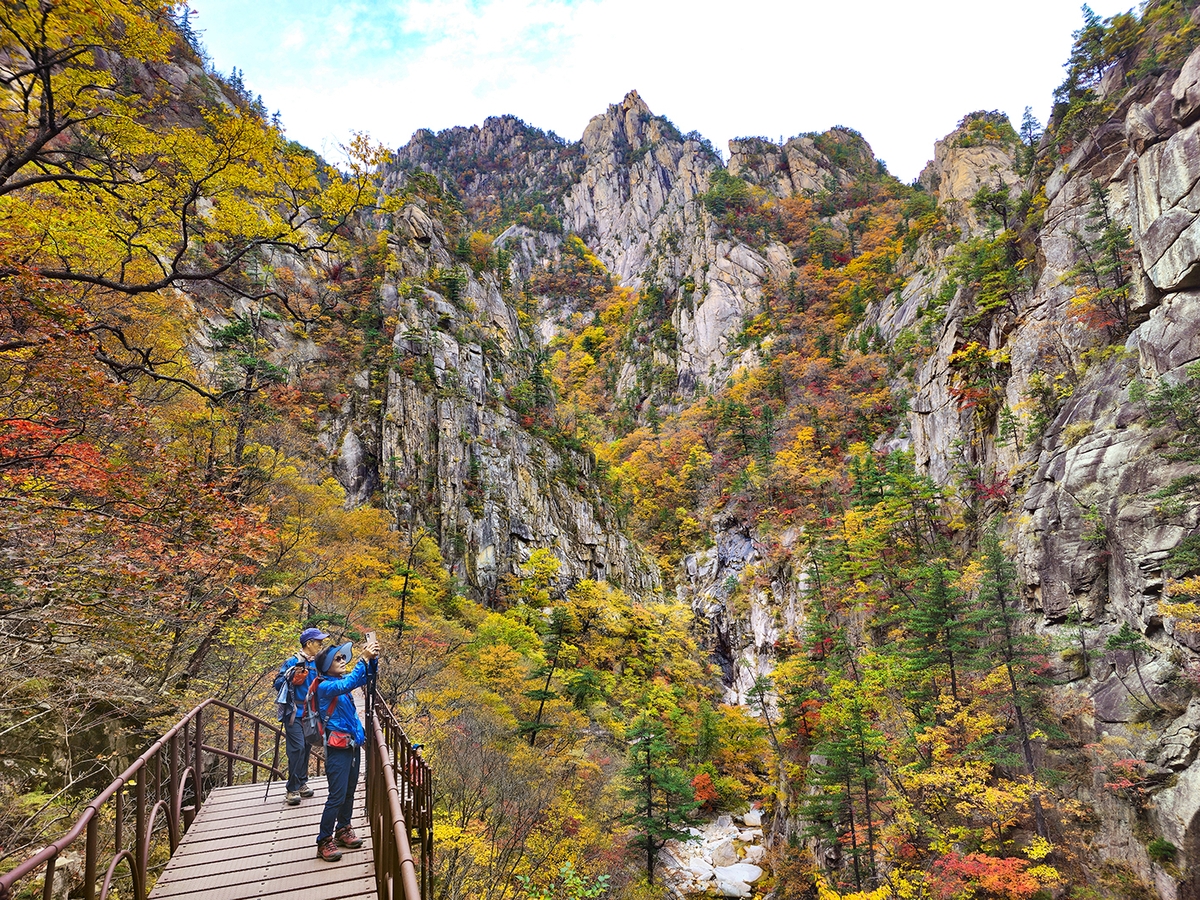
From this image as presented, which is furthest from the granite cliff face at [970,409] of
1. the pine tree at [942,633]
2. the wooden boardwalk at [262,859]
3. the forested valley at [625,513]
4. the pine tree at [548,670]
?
the wooden boardwalk at [262,859]

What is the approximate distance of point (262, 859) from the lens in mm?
4516

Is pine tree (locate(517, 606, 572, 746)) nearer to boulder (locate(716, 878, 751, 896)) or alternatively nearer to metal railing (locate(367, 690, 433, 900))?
boulder (locate(716, 878, 751, 896))

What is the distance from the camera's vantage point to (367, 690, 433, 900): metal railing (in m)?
2.52

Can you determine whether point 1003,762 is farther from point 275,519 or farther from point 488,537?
point 488,537

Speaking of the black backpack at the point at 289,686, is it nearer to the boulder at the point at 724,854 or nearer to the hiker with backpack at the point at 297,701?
the hiker with backpack at the point at 297,701

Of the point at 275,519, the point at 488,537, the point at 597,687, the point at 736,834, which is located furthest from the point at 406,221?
the point at 736,834

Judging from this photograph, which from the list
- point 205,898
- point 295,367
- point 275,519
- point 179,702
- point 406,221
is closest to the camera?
point 205,898

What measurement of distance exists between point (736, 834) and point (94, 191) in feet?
103

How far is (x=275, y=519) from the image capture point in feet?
56.8

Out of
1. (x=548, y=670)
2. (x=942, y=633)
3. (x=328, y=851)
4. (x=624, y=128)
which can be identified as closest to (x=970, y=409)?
(x=942, y=633)

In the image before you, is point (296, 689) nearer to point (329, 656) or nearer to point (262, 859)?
point (329, 656)

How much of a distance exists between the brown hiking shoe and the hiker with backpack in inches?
57.2

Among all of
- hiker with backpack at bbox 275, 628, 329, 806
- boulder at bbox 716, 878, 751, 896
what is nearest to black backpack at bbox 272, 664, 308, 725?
hiker with backpack at bbox 275, 628, 329, 806

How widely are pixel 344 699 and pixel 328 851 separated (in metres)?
1.17
